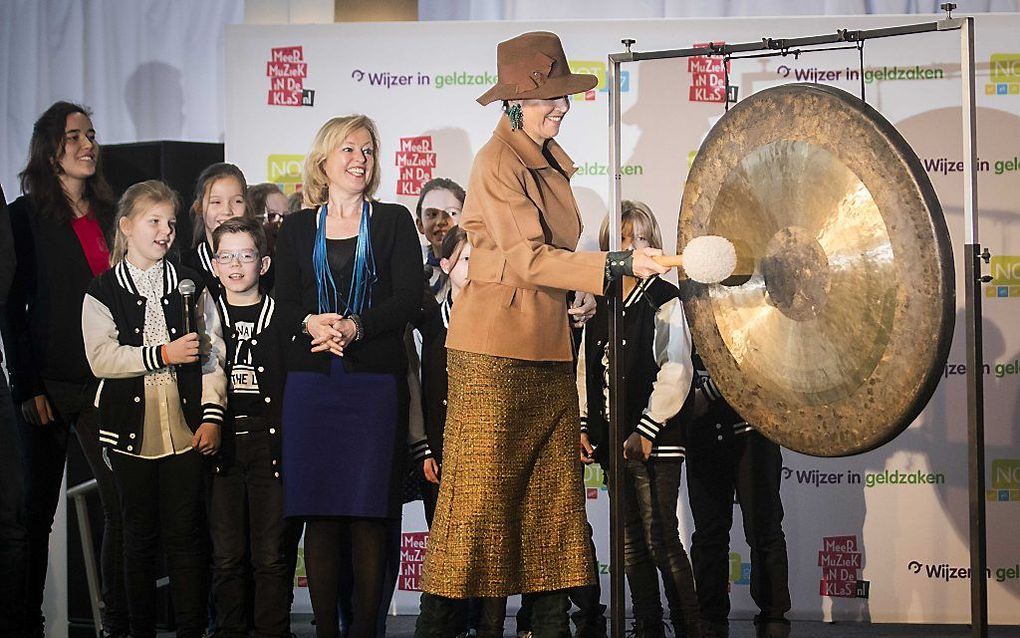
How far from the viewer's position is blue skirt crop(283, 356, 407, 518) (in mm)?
4074

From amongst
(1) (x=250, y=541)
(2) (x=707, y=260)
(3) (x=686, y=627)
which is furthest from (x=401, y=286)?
(3) (x=686, y=627)

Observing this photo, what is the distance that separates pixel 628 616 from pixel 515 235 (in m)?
2.16

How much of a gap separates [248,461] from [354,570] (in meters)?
0.59

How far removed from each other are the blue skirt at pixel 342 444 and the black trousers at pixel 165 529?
446mm

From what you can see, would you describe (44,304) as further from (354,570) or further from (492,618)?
(492,618)

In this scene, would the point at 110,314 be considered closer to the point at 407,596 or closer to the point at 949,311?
the point at 407,596

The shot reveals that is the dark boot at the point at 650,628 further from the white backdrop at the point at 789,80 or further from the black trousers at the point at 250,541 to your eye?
the black trousers at the point at 250,541

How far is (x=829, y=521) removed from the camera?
490 cm

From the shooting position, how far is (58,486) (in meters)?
4.51

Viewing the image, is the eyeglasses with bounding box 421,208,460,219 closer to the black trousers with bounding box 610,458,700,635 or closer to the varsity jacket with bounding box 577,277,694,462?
the varsity jacket with bounding box 577,277,694,462

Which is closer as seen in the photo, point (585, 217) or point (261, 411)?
point (261, 411)

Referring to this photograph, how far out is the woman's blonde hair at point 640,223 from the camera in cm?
450

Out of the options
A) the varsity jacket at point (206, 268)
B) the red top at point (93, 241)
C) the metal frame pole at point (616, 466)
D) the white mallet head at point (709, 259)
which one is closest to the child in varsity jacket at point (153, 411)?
the varsity jacket at point (206, 268)

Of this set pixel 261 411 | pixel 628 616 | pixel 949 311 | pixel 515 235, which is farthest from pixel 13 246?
pixel 949 311
